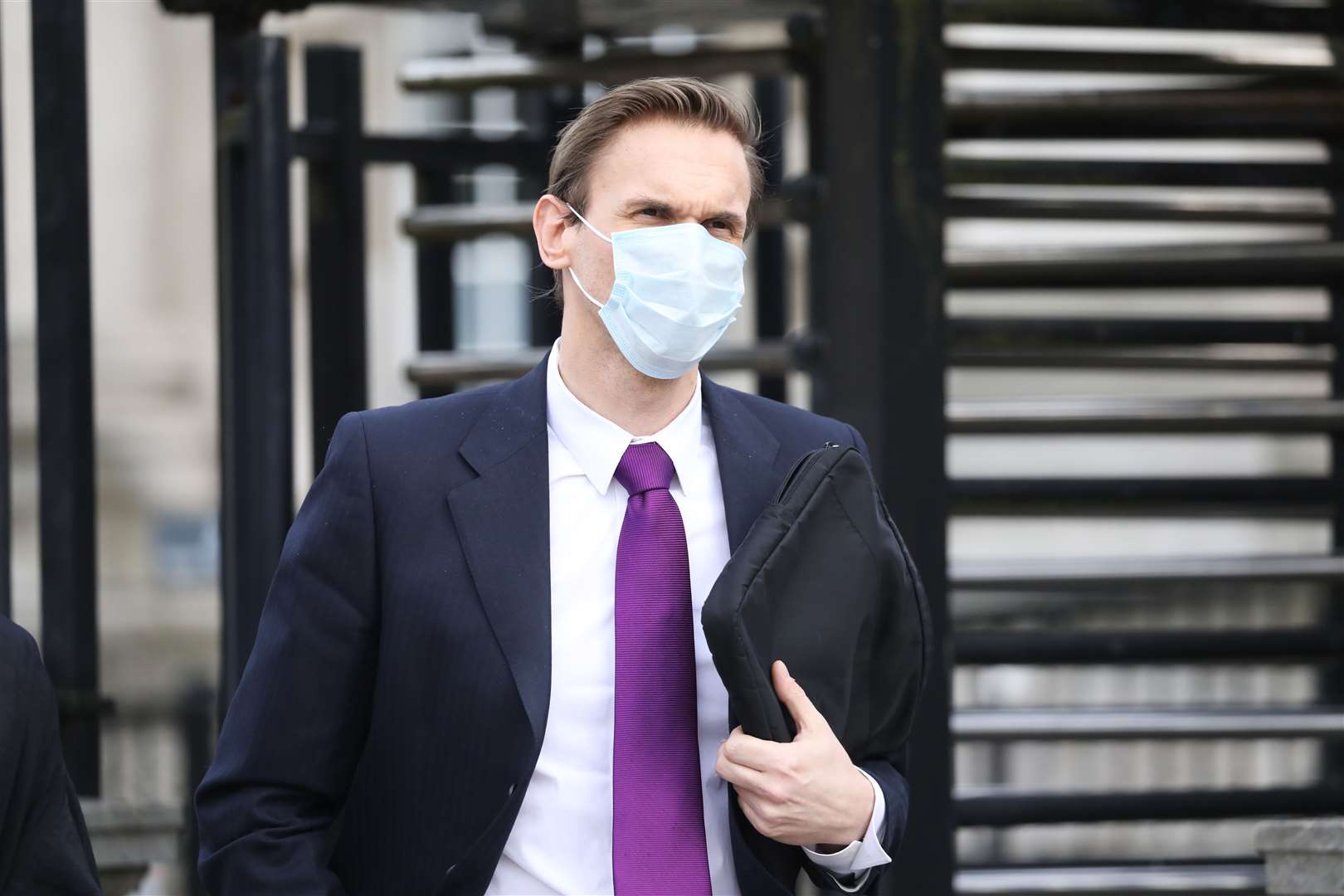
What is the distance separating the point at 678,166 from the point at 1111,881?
2.59 m

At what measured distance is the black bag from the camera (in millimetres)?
1865

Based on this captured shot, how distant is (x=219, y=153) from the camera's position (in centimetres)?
402

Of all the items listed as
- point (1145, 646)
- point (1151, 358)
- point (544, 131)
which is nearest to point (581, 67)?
point (544, 131)

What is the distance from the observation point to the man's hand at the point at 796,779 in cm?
186

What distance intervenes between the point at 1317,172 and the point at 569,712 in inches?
126

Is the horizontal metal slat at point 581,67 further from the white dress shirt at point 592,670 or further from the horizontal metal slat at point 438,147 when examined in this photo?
the white dress shirt at point 592,670

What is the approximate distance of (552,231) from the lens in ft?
7.49

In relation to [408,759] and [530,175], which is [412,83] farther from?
[408,759]

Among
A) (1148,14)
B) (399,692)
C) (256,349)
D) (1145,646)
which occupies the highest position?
(1148,14)

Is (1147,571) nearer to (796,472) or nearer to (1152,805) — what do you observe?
(1152,805)

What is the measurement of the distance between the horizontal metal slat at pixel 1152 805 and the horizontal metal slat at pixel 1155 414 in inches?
34.6

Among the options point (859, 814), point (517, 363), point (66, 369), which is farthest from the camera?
point (517, 363)

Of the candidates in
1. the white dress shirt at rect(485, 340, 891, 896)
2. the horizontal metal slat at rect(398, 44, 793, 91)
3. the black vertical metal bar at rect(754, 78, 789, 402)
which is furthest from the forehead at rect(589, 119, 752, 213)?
the black vertical metal bar at rect(754, 78, 789, 402)

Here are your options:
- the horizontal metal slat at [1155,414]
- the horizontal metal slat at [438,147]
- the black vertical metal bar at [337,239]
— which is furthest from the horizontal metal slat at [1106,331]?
the black vertical metal bar at [337,239]
